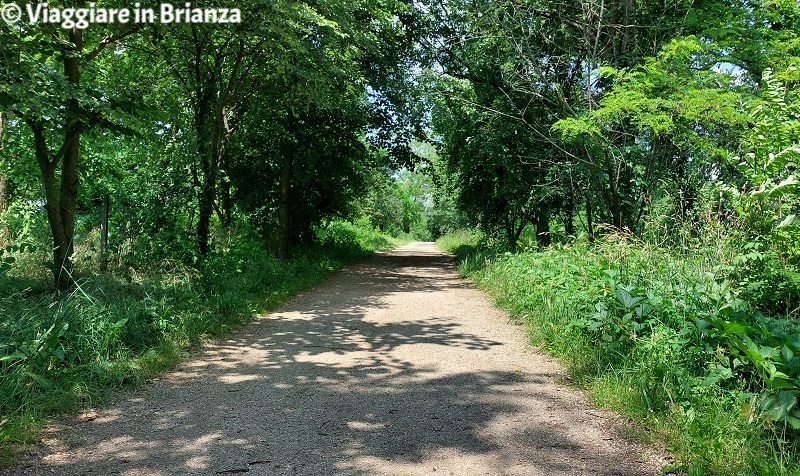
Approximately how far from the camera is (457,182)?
740 inches

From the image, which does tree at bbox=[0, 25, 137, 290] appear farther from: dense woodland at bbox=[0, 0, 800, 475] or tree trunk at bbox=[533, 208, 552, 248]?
tree trunk at bbox=[533, 208, 552, 248]

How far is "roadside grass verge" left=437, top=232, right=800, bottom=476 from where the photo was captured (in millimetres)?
3068

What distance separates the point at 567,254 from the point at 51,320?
7060 mm

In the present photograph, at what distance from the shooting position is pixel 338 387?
15.4 feet

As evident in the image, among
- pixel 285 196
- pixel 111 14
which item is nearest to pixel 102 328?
pixel 111 14

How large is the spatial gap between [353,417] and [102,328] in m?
2.86

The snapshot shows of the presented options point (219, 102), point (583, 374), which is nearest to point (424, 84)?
point (219, 102)

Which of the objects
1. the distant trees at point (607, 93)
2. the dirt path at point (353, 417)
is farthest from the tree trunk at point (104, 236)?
the distant trees at point (607, 93)

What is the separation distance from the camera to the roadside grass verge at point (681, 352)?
3.07 m

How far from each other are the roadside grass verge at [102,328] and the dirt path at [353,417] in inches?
11.8

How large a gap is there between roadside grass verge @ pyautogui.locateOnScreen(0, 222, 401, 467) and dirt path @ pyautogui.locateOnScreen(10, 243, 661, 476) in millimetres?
299

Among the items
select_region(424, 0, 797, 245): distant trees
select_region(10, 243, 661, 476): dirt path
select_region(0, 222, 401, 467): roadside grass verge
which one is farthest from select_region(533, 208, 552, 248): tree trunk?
select_region(10, 243, 661, 476): dirt path

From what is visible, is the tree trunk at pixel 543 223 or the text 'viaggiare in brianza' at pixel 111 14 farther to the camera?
the tree trunk at pixel 543 223

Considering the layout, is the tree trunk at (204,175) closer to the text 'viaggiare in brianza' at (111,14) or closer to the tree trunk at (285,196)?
the text 'viaggiare in brianza' at (111,14)
